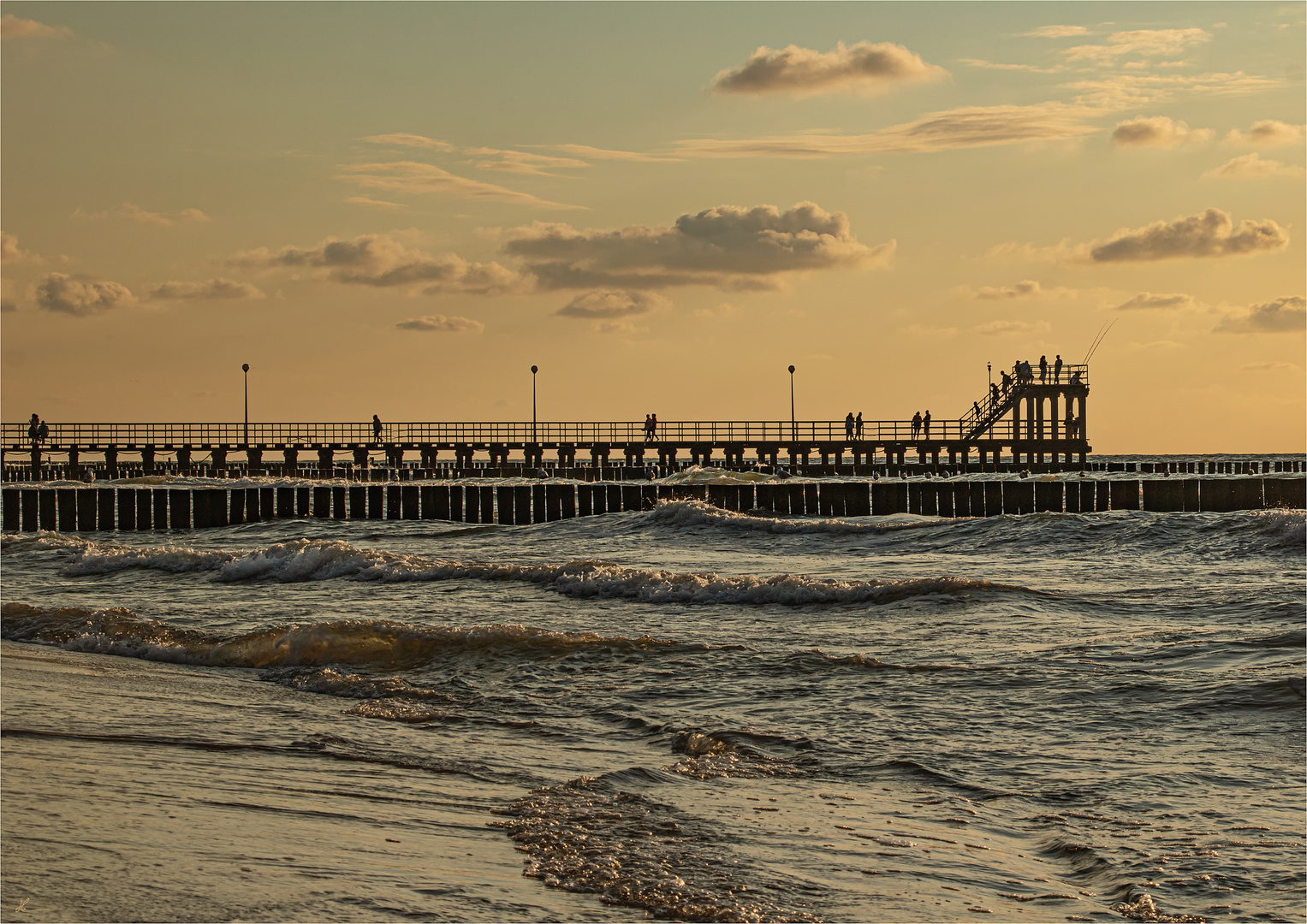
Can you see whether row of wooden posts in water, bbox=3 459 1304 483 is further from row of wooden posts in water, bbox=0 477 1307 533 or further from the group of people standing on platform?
row of wooden posts in water, bbox=0 477 1307 533

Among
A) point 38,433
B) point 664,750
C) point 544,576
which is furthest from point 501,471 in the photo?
point 664,750

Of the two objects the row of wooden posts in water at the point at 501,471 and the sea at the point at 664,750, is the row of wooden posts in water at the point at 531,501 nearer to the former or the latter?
the sea at the point at 664,750

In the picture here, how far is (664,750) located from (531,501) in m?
19.3

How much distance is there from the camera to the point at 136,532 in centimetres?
2478

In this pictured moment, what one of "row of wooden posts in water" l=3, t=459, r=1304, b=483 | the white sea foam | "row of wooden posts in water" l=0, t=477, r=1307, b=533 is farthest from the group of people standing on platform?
the white sea foam

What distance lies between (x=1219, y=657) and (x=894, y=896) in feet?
15.9

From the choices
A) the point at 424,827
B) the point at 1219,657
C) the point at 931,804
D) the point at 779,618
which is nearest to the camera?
the point at 424,827

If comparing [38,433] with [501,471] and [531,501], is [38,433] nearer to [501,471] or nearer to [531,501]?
[501,471]

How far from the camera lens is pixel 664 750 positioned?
611 centimetres

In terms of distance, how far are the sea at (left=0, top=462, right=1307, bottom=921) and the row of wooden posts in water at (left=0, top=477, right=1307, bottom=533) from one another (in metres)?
12.0

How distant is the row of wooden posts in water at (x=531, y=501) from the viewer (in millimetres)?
24719

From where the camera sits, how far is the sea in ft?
13.1

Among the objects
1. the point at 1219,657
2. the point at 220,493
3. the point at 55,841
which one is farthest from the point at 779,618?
the point at 220,493

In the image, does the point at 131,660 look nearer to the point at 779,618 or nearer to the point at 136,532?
the point at 779,618
